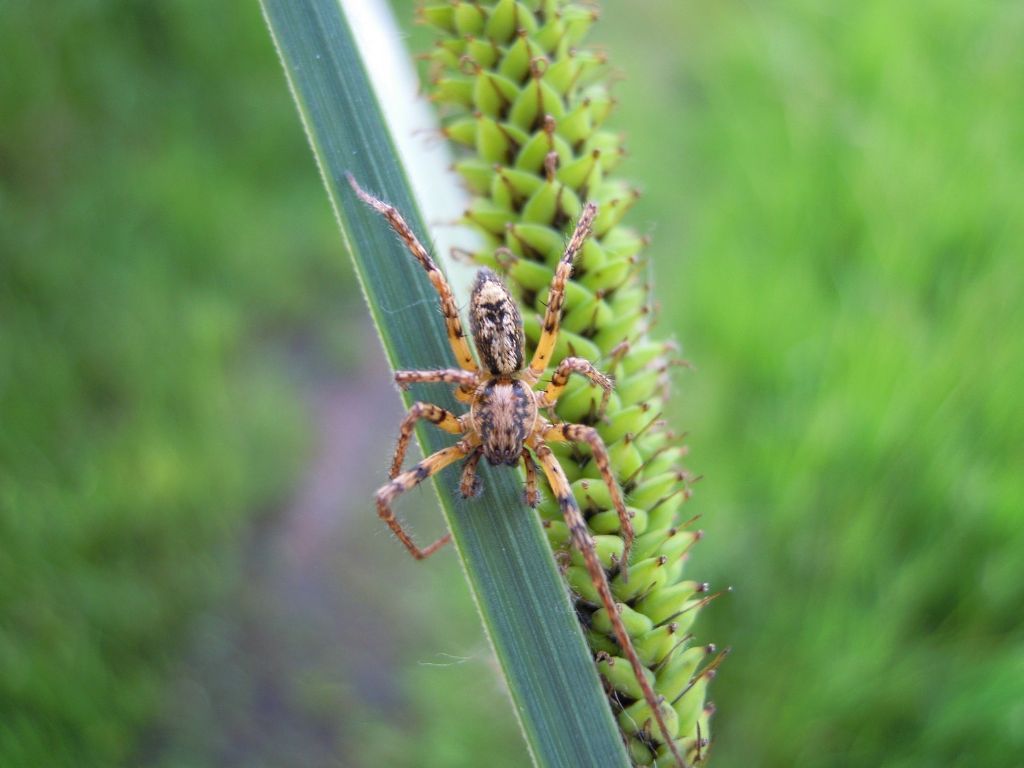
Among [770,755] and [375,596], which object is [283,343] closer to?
[375,596]

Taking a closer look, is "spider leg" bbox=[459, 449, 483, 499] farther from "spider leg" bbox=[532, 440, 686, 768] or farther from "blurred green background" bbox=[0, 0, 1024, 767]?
"blurred green background" bbox=[0, 0, 1024, 767]

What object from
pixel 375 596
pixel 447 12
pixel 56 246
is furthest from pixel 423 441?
pixel 56 246

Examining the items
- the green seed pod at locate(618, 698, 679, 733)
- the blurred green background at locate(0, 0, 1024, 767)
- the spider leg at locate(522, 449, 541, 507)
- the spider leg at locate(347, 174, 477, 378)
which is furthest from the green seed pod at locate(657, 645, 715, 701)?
the spider leg at locate(347, 174, 477, 378)

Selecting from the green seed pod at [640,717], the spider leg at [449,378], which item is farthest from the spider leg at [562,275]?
the green seed pod at [640,717]

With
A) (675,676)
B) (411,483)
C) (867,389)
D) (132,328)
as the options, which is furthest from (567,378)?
(132,328)

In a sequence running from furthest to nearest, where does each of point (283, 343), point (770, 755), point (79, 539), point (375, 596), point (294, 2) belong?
point (283, 343), point (375, 596), point (79, 539), point (770, 755), point (294, 2)

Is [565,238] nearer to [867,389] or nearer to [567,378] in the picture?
[567,378]
